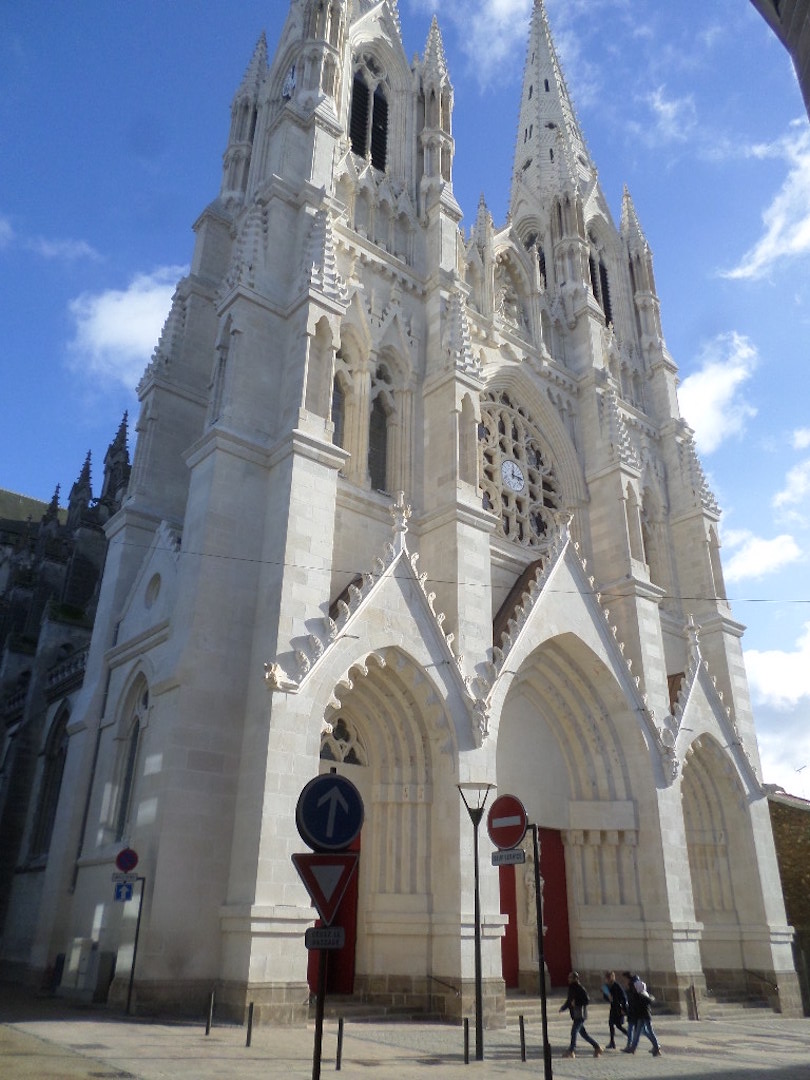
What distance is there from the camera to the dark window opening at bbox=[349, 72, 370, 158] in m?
24.2

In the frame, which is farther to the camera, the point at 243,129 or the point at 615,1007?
the point at 243,129

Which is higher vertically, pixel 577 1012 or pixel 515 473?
pixel 515 473

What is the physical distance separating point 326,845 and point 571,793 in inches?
606

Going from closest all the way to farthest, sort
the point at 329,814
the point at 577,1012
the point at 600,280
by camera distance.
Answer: the point at 329,814, the point at 577,1012, the point at 600,280

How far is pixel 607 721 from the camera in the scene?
787 inches

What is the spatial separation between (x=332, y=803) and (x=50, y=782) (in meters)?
20.5

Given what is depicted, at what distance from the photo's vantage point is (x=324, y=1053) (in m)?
9.72

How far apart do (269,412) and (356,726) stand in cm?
651

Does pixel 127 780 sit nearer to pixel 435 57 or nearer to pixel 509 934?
pixel 509 934

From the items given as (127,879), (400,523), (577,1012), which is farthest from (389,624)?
(577,1012)

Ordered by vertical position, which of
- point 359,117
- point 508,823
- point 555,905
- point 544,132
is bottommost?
point 555,905

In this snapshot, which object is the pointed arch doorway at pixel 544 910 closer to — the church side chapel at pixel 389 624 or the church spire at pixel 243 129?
the church side chapel at pixel 389 624

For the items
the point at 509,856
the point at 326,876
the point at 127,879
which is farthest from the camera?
the point at 127,879

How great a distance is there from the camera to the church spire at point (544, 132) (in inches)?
1274
